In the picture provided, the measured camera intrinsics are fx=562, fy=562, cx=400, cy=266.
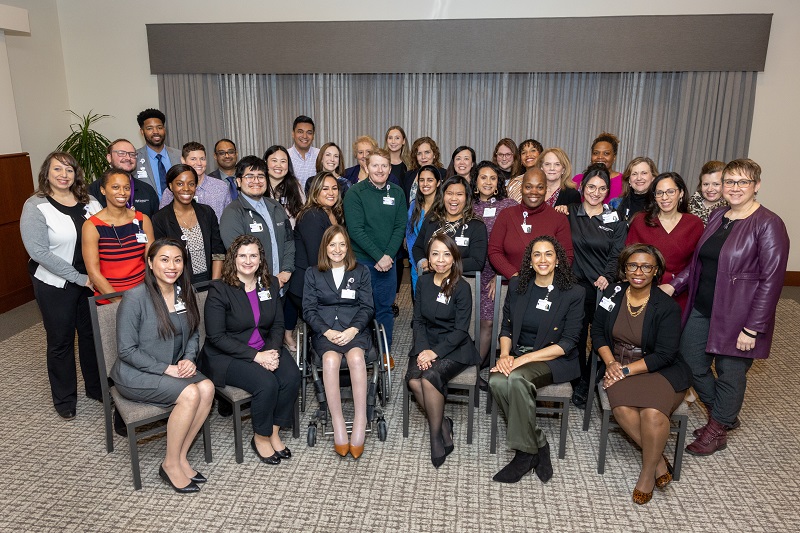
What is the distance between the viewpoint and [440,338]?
11.4 ft

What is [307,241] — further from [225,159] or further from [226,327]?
[225,159]

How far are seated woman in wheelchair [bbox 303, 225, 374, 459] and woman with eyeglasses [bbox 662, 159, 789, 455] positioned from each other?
6.23ft

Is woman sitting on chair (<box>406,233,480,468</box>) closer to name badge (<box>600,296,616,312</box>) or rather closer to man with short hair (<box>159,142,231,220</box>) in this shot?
name badge (<box>600,296,616,312</box>)

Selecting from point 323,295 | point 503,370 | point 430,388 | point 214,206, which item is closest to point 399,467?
point 430,388

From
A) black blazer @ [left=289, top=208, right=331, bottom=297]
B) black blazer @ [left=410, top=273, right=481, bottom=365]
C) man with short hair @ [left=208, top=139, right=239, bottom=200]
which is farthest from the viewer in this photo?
man with short hair @ [left=208, top=139, right=239, bottom=200]

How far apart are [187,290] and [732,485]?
3.20 m

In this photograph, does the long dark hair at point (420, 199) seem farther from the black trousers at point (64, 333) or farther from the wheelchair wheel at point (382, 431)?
the black trousers at point (64, 333)

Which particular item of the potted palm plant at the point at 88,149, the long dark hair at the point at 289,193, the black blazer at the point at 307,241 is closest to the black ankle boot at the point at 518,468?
the black blazer at the point at 307,241

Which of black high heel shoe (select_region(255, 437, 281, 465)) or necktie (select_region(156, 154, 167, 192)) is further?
necktie (select_region(156, 154, 167, 192))

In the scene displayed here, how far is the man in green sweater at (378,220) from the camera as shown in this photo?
427cm

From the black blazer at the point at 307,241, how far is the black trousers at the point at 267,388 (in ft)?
2.97

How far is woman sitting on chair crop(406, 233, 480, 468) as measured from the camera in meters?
3.28

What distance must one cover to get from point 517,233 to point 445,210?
0.58 meters

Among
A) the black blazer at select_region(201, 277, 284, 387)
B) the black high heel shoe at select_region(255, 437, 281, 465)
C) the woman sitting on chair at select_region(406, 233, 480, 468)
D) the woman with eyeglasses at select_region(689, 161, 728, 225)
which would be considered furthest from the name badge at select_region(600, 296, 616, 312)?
the black high heel shoe at select_region(255, 437, 281, 465)
